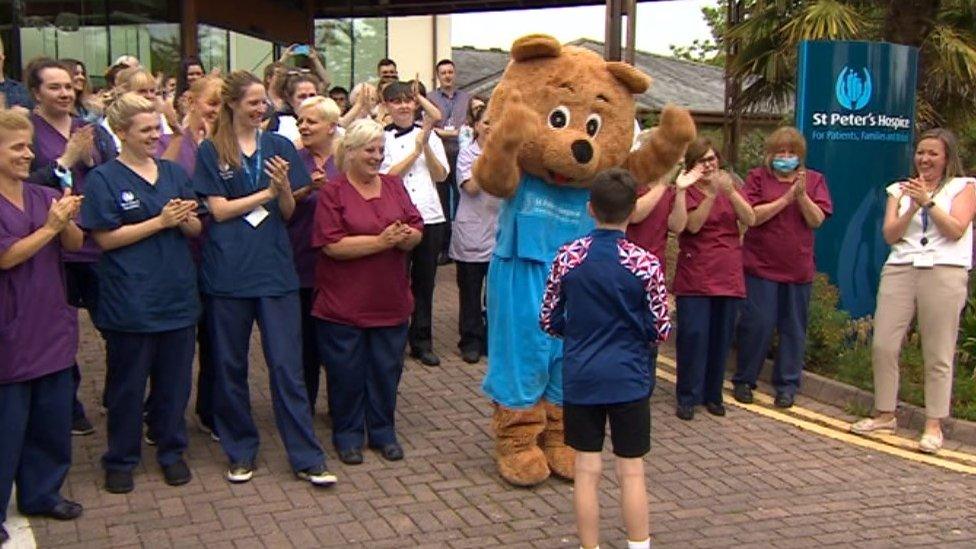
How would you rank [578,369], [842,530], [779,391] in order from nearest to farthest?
[578,369] < [842,530] < [779,391]

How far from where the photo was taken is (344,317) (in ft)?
19.1

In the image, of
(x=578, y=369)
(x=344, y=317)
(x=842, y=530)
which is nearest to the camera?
(x=578, y=369)

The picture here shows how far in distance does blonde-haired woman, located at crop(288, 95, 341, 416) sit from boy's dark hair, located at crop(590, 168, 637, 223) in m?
2.05

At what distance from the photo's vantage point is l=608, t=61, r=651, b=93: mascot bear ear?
5875mm

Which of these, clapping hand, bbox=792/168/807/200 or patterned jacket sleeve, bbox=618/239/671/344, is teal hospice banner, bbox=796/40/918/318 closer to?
clapping hand, bbox=792/168/807/200

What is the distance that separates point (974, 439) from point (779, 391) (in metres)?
1.26

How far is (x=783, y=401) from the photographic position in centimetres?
727

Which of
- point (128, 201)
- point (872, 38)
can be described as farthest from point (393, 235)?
point (872, 38)

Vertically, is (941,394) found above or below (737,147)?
below

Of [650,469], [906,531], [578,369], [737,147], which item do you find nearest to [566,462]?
[650,469]

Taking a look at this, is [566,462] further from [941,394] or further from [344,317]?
[941,394]

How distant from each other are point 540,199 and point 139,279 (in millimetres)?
2136

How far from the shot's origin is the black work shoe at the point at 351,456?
19.5 ft

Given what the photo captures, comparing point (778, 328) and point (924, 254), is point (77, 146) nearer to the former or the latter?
point (778, 328)
